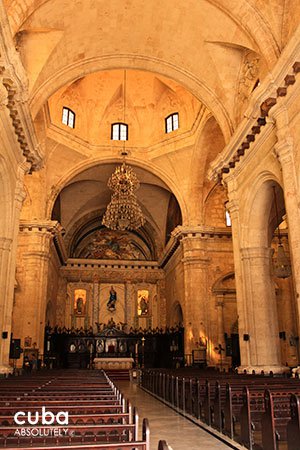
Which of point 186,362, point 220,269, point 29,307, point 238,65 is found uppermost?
point 238,65

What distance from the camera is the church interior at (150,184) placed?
12.2 metres

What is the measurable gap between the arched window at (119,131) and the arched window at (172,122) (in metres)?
2.51

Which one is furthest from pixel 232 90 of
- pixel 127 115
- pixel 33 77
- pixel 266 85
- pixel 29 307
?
pixel 29 307

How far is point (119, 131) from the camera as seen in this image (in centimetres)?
2495

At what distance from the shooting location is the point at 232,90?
1542 cm

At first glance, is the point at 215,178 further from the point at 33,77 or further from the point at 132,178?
the point at 33,77

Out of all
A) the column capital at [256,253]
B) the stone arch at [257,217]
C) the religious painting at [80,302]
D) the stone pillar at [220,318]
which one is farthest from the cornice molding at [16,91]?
the religious painting at [80,302]

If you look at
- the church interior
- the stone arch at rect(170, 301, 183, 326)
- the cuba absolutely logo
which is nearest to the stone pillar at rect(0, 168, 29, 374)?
the church interior

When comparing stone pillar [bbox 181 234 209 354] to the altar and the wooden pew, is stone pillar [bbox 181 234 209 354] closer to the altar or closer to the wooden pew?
the altar

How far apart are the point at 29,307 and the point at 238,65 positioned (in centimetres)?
1437

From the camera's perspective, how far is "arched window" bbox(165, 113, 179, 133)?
23805 mm

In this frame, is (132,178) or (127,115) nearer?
(132,178)

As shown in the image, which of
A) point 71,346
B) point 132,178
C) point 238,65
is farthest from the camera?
point 71,346

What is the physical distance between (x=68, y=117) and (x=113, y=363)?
47.3ft
